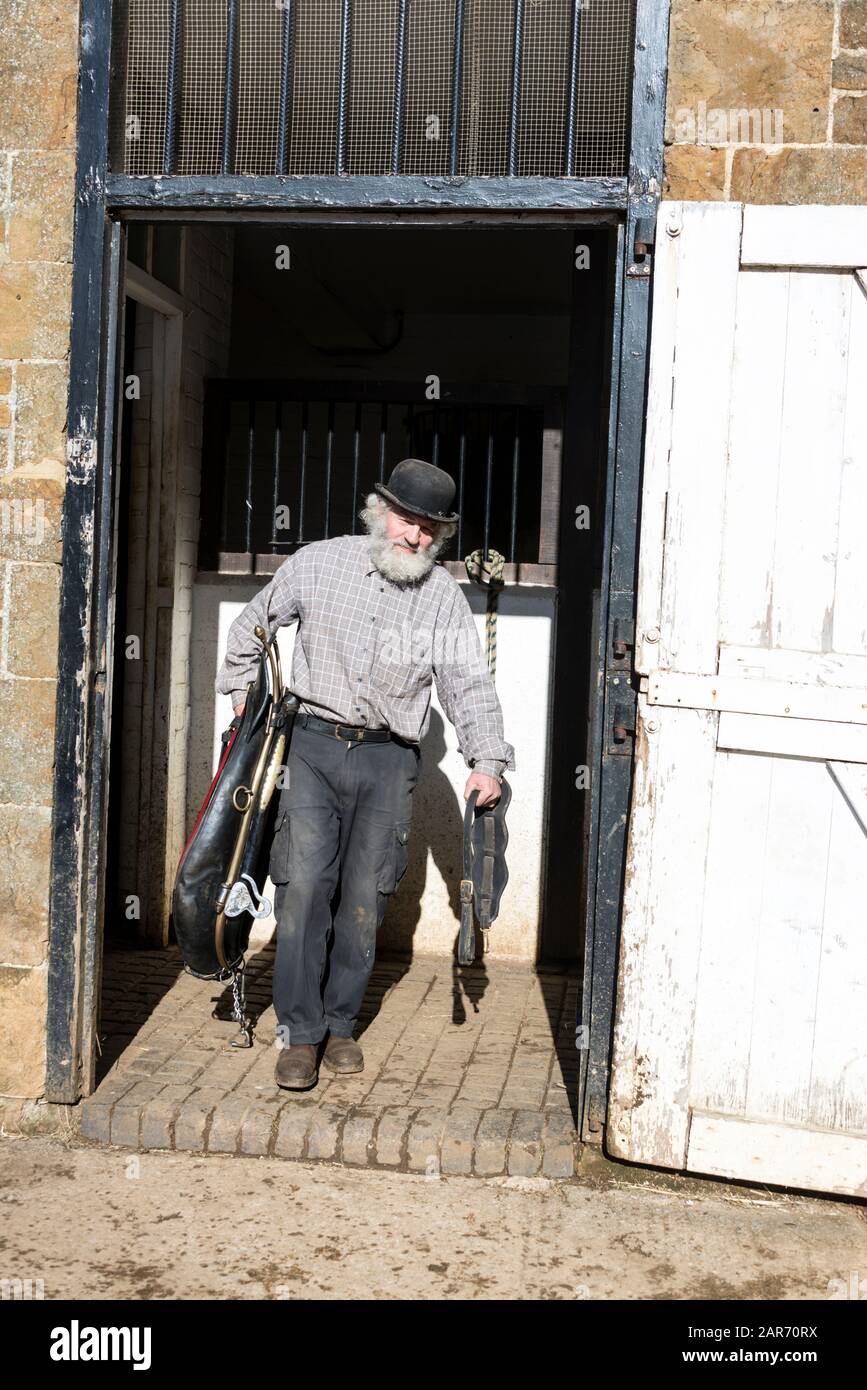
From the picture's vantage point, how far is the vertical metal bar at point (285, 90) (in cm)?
385

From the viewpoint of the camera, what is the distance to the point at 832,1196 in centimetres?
368

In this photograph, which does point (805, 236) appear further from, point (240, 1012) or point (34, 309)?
point (240, 1012)

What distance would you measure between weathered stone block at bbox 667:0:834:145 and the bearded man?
1467 mm

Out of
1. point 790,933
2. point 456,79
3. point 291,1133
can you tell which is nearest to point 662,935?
point 790,933

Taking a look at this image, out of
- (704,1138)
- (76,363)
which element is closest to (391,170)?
(76,363)

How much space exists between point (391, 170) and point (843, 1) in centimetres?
132

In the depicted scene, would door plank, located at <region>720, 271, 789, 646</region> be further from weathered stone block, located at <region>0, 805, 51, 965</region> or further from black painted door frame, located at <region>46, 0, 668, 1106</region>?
weathered stone block, located at <region>0, 805, 51, 965</region>

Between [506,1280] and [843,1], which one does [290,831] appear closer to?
[506,1280]

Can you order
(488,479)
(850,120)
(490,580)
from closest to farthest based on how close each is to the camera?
(850,120)
(490,580)
(488,479)

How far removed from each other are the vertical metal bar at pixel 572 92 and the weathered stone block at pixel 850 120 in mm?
726

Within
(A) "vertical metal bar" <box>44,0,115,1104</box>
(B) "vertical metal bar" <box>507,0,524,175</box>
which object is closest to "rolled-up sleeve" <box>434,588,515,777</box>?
(A) "vertical metal bar" <box>44,0,115,1104</box>

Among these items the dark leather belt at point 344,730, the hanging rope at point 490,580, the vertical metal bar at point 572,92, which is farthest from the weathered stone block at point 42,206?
the hanging rope at point 490,580

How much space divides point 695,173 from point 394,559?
155 centimetres

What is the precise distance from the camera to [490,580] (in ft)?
19.0
